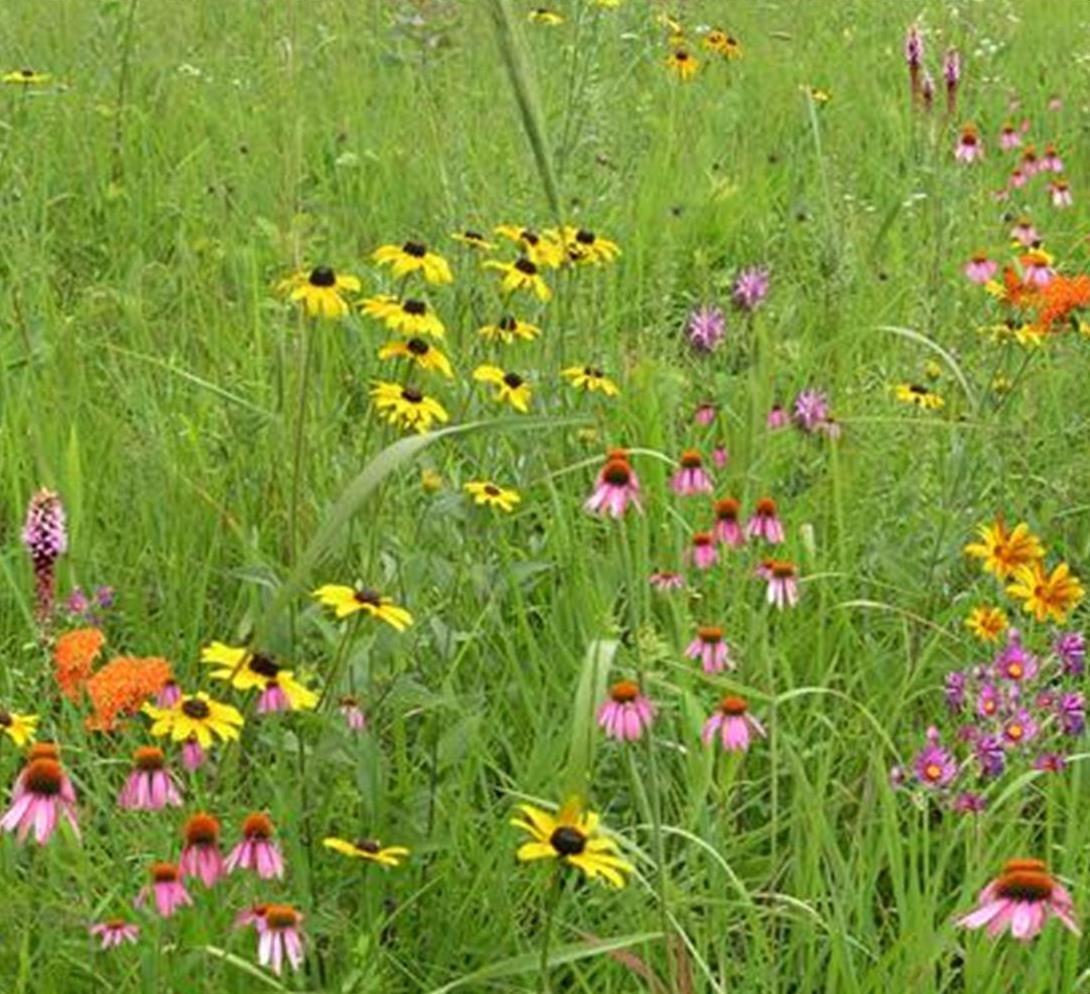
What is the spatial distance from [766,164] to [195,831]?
2669 millimetres

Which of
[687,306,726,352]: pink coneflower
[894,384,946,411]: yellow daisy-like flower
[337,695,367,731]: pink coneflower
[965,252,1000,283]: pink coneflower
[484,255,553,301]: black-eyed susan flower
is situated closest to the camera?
[337,695,367,731]: pink coneflower

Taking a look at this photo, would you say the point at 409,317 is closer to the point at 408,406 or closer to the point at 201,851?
the point at 408,406

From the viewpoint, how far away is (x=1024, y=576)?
A: 164 centimetres

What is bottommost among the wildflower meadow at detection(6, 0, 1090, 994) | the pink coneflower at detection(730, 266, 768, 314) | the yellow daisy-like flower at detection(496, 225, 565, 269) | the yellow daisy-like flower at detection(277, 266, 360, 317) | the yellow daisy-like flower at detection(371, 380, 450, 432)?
the wildflower meadow at detection(6, 0, 1090, 994)

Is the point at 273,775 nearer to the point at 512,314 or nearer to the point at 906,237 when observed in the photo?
the point at 512,314

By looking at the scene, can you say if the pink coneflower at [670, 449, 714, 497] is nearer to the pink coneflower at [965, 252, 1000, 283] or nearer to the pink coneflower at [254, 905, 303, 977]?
the pink coneflower at [254, 905, 303, 977]

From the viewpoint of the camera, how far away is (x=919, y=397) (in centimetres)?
204

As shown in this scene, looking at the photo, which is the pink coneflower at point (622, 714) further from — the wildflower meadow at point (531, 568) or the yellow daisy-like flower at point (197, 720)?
the yellow daisy-like flower at point (197, 720)

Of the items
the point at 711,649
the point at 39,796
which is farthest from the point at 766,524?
the point at 39,796

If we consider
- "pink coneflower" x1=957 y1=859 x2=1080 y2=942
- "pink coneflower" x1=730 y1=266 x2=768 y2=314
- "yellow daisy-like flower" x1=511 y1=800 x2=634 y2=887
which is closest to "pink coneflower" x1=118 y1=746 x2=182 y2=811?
"yellow daisy-like flower" x1=511 y1=800 x2=634 y2=887

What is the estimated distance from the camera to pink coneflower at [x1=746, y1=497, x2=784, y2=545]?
1.62 meters

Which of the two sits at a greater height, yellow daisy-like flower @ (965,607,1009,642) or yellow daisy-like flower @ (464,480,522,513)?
yellow daisy-like flower @ (464,480,522,513)

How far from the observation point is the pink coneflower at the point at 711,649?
1474 mm

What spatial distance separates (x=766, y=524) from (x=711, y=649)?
0.64ft
